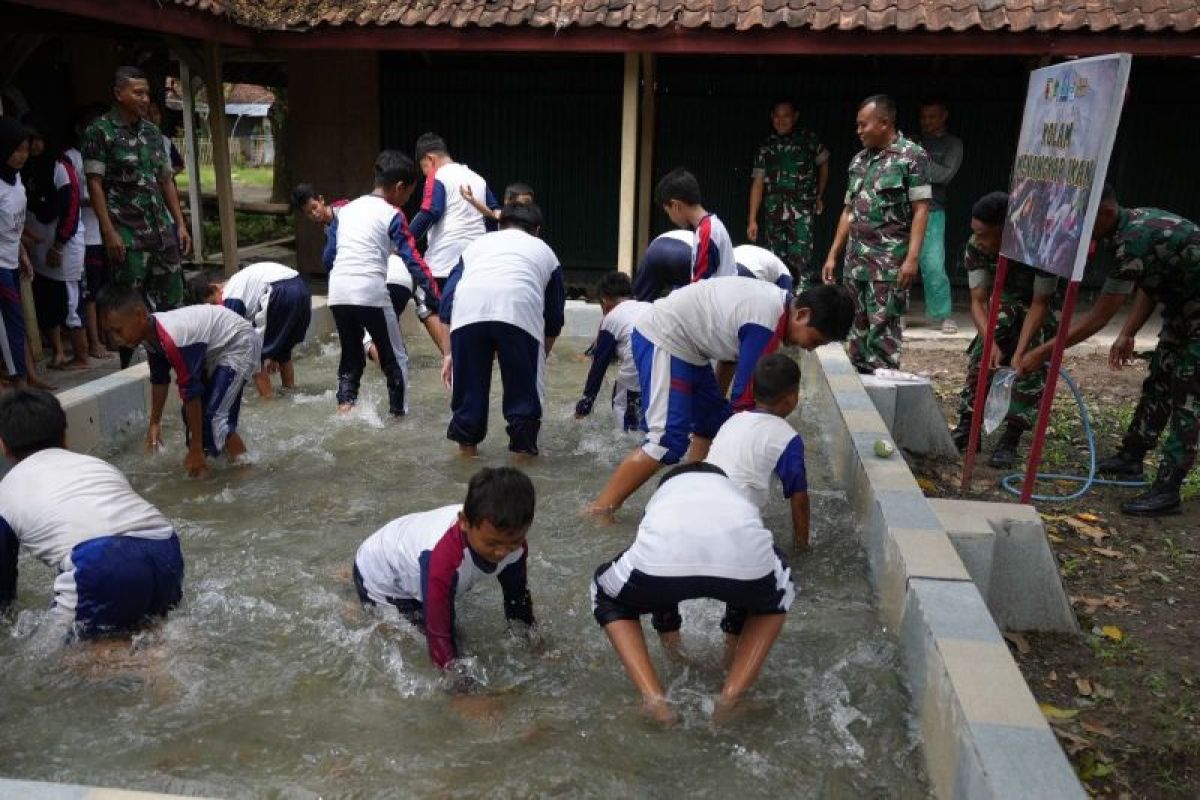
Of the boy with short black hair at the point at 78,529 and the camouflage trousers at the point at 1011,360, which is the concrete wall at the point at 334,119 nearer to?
the camouflage trousers at the point at 1011,360

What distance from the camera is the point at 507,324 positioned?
212 inches

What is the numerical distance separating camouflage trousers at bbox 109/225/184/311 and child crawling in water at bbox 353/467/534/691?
171 inches

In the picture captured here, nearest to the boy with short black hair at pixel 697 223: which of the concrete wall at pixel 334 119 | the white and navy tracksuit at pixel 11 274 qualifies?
the white and navy tracksuit at pixel 11 274

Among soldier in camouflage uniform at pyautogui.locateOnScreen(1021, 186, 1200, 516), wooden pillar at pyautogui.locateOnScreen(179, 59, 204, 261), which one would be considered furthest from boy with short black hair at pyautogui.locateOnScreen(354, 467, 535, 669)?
wooden pillar at pyautogui.locateOnScreen(179, 59, 204, 261)

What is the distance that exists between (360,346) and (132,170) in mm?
2106

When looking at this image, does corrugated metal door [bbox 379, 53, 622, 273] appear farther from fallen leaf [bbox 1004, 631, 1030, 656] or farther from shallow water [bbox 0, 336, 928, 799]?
fallen leaf [bbox 1004, 631, 1030, 656]

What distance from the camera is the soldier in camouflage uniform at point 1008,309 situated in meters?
5.66

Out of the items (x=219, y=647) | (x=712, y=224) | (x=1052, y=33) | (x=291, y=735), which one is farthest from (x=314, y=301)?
(x=1052, y=33)

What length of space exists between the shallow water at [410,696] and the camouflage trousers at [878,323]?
2.48 m

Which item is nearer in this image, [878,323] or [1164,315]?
[1164,315]

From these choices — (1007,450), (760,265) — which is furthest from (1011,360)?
(760,265)

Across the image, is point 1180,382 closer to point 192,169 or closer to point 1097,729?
point 1097,729

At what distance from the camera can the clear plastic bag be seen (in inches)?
219

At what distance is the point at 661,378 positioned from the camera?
15.6ft
